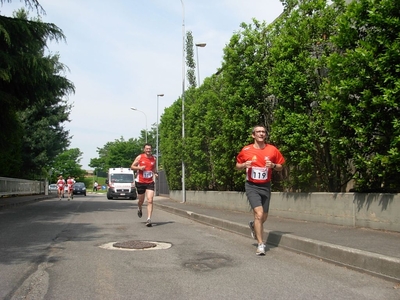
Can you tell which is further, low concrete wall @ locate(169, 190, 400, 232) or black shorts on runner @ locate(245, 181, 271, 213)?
low concrete wall @ locate(169, 190, 400, 232)

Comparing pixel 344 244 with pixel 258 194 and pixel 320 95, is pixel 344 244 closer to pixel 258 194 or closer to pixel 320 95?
pixel 258 194

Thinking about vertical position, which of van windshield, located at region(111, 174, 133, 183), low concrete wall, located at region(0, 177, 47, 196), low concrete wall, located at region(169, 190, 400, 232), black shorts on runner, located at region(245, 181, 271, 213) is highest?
van windshield, located at region(111, 174, 133, 183)

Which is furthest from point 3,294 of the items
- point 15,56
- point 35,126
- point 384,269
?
point 35,126

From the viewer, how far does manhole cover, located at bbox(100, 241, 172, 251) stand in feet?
24.8

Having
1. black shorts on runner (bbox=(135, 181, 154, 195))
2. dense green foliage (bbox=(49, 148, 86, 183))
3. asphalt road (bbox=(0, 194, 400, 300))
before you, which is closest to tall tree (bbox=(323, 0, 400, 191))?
asphalt road (bbox=(0, 194, 400, 300))

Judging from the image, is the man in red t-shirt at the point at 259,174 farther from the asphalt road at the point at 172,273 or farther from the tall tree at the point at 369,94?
the tall tree at the point at 369,94

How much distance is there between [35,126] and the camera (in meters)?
34.8

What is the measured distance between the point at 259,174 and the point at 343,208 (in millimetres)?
3326

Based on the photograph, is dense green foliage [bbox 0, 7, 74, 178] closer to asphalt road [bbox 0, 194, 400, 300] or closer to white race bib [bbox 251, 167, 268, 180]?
asphalt road [bbox 0, 194, 400, 300]

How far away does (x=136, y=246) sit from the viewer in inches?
303

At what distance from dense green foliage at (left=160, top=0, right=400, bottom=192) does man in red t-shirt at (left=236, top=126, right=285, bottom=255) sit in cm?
215

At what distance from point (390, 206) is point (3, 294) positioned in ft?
21.2

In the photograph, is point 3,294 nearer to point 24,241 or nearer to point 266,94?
point 24,241

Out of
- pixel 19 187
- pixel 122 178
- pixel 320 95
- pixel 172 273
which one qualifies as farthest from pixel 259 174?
pixel 122 178
